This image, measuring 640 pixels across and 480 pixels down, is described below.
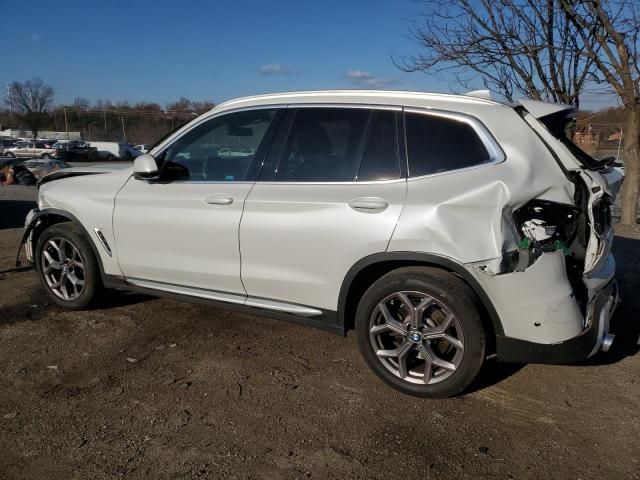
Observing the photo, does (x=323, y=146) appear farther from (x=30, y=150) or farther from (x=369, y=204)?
(x=30, y=150)

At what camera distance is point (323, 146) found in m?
3.54

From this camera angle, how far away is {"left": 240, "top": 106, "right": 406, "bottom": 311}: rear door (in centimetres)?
318

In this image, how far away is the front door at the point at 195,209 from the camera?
367 cm

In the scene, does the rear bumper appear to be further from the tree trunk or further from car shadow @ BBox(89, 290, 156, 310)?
the tree trunk

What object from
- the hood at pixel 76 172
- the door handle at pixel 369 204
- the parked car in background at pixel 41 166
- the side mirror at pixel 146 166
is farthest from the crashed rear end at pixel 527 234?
the parked car in background at pixel 41 166

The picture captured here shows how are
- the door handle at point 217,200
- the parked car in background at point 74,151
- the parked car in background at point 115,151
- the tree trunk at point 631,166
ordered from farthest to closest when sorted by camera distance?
the parked car in background at point 115,151
the parked car in background at point 74,151
the tree trunk at point 631,166
the door handle at point 217,200

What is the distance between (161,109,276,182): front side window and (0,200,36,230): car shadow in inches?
247

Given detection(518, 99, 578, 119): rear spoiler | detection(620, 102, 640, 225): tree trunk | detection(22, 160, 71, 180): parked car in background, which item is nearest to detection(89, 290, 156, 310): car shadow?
detection(518, 99, 578, 119): rear spoiler

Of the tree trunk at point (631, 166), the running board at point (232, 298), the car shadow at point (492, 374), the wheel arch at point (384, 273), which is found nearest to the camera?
the wheel arch at point (384, 273)

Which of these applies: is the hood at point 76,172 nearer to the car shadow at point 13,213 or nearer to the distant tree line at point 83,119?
the car shadow at point 13,213

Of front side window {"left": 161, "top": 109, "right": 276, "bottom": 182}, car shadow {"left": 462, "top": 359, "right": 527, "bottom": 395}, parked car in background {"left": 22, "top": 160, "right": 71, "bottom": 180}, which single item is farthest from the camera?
parked car in background {"left": 22, "top": 160, "right": 71, "bottom": 180}

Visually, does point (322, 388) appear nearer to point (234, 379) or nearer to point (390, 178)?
point (234, 379)

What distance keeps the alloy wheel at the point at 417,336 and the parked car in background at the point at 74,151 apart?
48.5 meters

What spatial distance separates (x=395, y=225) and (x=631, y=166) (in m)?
7.76
